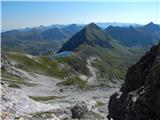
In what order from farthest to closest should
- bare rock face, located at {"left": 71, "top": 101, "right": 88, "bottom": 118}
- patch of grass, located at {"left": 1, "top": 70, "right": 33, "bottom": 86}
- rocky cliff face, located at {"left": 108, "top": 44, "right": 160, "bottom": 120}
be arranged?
patch of grass, located at {"left": 1, "top": 70, "right": 33, "bottom": 86} < bare rock face, located at {"left": 71, "top": 101, "right": 88, "bottom": 118} < rocky cliff face, located at {"left": 108, "top": 44, "right": 160, "bottom": 120}

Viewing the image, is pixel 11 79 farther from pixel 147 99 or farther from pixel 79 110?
pixel 147 99

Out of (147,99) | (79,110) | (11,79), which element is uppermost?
(147,99)

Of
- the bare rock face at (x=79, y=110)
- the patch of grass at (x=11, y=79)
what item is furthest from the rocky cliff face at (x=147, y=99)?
the patch of grass at (x=11, y=79)

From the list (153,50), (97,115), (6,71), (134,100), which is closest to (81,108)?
(97,115)

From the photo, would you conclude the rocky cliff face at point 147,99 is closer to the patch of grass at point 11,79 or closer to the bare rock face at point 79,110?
the bare rock face at point 79,110

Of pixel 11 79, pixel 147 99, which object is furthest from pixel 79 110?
pixel 11 79

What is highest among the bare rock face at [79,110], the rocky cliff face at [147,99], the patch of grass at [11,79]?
the rocky cliff face at [147,99]

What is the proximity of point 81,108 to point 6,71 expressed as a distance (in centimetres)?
14117

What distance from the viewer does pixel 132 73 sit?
49.2m

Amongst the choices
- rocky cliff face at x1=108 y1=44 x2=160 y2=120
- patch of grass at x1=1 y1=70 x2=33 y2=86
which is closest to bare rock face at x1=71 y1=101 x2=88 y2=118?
rocky cliff face at x1=108 y1=44 x2=160 y2=120

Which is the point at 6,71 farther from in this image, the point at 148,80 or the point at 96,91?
the point at 148,80

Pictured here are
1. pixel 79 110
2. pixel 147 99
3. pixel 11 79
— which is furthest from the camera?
pixel 11 79

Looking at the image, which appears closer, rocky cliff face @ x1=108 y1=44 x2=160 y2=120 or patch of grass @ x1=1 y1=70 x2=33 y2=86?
rocky cliff face @ x1=108 y1=44 x2=160 y2=120

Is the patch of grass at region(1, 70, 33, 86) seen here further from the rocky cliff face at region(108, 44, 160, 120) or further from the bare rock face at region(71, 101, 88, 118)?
the rocky cliff face at region(108, 44, 160, 120)
